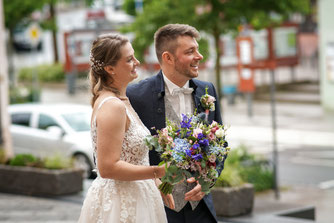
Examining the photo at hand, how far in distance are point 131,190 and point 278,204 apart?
216 inches

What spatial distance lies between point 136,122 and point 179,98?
0.56m

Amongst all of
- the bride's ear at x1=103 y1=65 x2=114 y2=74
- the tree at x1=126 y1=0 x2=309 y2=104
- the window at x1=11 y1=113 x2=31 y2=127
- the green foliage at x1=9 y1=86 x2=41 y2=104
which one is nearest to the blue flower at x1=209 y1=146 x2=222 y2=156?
the bride's ear at x1=103 y1=65 x2=114 y2=74

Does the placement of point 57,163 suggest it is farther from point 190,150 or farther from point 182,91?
point 190,150

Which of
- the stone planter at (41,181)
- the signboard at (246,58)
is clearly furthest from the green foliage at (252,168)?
the signboard at (246,58)

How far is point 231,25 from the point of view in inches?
526

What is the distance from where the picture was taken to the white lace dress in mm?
3883

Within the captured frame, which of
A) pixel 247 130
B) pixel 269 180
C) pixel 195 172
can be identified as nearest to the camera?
pixel 195 172

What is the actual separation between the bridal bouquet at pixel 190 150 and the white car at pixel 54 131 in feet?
31.2

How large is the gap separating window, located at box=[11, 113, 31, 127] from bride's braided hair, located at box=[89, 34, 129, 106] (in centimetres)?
1138

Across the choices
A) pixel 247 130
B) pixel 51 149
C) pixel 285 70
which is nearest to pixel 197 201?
pixel 51 149

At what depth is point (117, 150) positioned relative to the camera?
3699 mm

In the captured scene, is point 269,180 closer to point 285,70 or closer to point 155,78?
point 155,78

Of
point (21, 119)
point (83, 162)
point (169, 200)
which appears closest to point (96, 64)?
point (169, 200)

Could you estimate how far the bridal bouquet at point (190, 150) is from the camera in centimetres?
369
